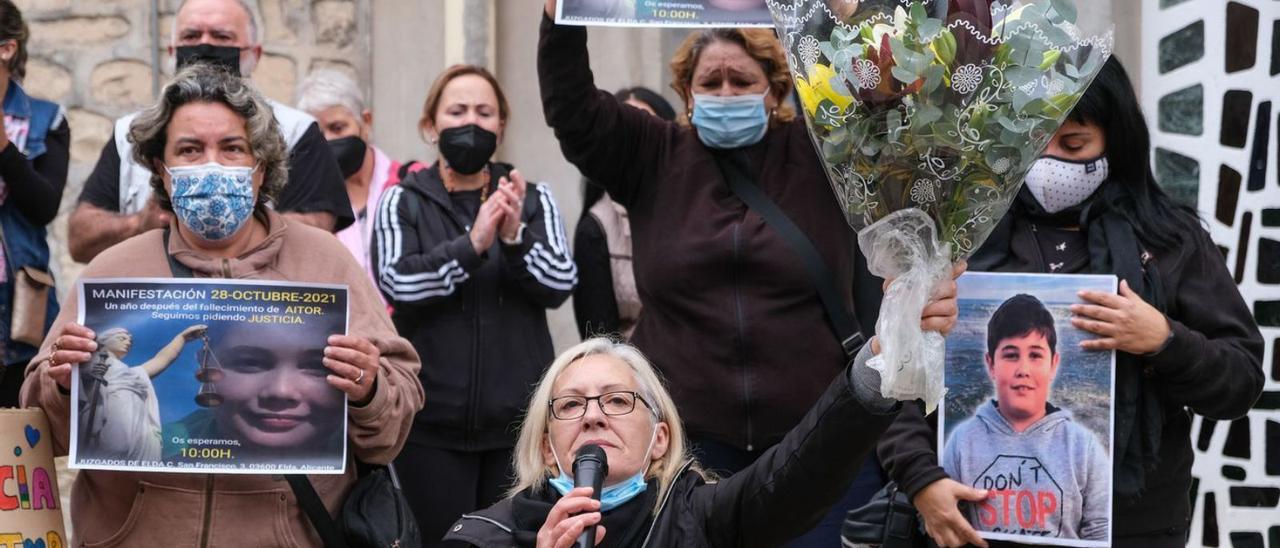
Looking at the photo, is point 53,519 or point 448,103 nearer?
point 53,519

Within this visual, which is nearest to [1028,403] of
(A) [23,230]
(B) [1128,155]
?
(B) [1128,155]

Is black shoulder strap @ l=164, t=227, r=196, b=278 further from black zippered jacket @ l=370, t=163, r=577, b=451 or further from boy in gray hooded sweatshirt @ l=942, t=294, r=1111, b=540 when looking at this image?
boy in gray hooded sweatshirt @ l=942, t=294, r=1111, b=540

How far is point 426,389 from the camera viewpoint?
629 cm

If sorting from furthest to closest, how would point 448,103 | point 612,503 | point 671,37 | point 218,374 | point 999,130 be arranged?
point 671,37 → point 448,103 → point 218,374 → point 612,503 → point 999,130

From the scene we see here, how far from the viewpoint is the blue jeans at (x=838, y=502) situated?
533cm

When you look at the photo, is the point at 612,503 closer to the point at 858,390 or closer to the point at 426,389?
the point at 858,390

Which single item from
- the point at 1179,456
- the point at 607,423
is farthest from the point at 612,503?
the point at 1179,456

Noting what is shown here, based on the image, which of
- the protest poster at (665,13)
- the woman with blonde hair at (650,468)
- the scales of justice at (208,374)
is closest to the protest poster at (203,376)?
the scales of justice at (208,374)

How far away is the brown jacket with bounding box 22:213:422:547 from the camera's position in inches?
180

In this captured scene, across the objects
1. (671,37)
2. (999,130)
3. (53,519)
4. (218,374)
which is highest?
(671,37)

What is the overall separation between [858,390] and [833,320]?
67.1 inches

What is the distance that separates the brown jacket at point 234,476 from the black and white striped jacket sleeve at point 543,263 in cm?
144

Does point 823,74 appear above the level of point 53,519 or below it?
above

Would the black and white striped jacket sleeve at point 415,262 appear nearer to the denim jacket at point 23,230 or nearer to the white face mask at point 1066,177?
the denim jacket at point 23,230
